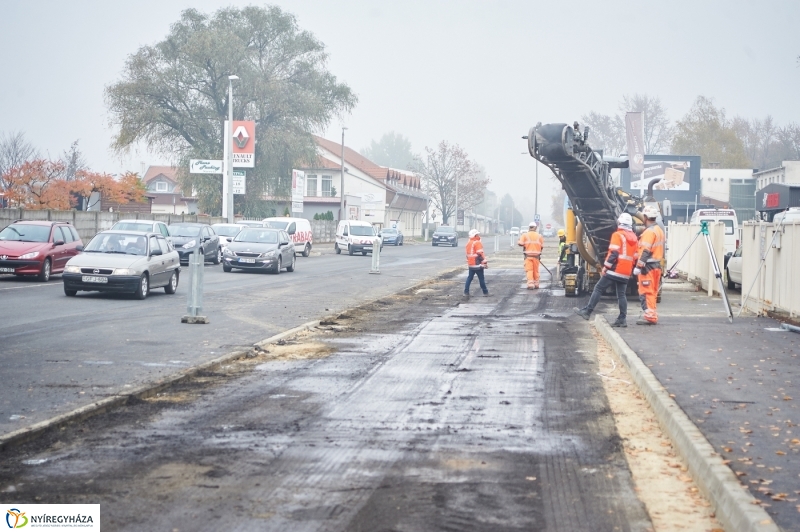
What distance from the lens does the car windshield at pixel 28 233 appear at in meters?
24.8

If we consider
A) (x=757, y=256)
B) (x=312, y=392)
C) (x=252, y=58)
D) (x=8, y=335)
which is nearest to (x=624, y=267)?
(x=757, y=256)

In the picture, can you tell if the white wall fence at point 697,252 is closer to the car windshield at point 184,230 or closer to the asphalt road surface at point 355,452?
the asphalt road surface at point 355,452

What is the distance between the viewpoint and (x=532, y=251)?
85.3 feet

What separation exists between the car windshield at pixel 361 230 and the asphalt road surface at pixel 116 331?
82.0ft

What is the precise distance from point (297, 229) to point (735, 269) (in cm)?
2537

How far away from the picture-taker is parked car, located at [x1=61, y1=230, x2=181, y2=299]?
19547 millimetres

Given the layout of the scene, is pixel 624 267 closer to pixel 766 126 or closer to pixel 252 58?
pixel 252 58

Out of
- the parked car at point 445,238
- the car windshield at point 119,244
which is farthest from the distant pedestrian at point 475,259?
the parked car at point 445,238

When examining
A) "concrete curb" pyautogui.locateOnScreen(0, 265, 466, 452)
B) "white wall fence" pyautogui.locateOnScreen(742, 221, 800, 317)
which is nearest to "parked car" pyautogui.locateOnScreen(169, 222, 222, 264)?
"white wall fence" pyautogui.locateOnScreen(742, 221, 800, 317)

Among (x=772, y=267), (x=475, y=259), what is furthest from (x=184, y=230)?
(x=772, y=267)

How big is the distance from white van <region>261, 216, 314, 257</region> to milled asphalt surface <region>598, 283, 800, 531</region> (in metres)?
29.4

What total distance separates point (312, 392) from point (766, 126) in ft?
399

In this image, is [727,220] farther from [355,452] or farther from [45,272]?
[355,452]

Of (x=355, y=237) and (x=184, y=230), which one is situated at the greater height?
(x=184, y=230)
